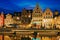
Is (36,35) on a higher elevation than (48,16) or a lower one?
lower

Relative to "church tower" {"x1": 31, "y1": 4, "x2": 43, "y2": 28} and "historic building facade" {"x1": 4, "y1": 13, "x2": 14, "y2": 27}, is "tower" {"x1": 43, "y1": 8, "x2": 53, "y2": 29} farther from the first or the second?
"historic building facade" {"x1": 4, "y1": 13, "x2": 14, "y2": 27}

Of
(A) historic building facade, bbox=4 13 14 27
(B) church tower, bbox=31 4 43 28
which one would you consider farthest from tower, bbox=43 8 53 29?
(A) historic building facade, bbox=4 13 14 27

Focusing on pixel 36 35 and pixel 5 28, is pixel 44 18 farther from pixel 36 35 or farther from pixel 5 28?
pixel 5 28

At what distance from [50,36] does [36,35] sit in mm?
466

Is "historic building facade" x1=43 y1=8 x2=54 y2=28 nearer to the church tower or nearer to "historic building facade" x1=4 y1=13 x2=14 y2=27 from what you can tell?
the church tower

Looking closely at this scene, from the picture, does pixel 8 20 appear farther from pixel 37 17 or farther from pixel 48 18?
pixel 48 18

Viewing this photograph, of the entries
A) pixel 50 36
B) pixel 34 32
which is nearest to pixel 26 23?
pixel 34 32

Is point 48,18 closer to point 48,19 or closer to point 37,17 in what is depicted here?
point 48,19

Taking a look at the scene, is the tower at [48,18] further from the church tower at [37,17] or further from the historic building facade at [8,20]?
the historic building facade at [8,20]

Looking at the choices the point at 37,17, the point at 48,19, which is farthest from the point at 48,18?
the point at 37,17

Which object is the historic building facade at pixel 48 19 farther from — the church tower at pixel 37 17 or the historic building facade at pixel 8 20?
the historic building facade at pixel 8 20

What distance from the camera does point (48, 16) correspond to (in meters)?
8.02

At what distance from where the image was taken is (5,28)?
8.04 meters

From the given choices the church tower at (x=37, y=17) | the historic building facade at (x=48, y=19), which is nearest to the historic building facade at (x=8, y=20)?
the church tower at (x=37, y=17)
